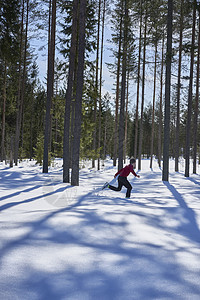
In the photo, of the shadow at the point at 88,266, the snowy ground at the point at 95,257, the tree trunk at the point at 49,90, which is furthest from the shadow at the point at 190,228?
the tree trunk at the point at 49,90

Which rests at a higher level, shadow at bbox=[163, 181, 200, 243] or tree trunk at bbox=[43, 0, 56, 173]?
tree trunk at bbox=[43, 0, 56, 173]

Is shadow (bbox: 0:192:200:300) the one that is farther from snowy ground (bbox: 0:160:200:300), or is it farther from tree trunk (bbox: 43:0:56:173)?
tree trunk (bbox: 43:0:56:173)

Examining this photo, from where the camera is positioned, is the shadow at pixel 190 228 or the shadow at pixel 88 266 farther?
the shadow at pixel 190 228

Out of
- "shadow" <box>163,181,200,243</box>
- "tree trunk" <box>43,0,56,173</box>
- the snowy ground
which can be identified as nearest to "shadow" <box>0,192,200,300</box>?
the snowy ground

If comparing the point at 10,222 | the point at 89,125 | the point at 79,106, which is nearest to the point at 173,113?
the point at 89,125

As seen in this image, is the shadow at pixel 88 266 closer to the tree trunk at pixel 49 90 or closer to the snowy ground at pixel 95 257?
the snowy ground at pixel 95 257

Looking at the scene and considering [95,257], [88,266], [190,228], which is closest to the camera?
[88,266]

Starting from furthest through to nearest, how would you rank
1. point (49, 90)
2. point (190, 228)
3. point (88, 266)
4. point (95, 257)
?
point (49, 90)
point (190, 228)
point (95, 257)
point (88, 266)

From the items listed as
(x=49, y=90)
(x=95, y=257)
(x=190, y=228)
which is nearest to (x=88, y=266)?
(x=95, y=257)

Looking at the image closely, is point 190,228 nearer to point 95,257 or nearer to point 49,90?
point 95,257

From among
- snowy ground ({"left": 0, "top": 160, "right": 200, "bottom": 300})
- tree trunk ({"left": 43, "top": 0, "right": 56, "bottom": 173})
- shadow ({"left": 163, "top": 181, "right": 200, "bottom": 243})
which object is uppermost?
tree trunk ({"left": 43, "top": 0, "right": 56, "bottom": 173})

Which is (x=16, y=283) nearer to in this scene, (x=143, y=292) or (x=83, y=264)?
(x=83, y=264)

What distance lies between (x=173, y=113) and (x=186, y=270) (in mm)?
52104

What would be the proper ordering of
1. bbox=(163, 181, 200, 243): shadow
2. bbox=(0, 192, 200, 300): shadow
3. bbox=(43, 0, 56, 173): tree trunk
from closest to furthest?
bbox=(0, 192, 200, 300): shadow, bbox=(163, 181, 200, 243): shadow, bbox=(43, 0, 56, 173): tree trunk
